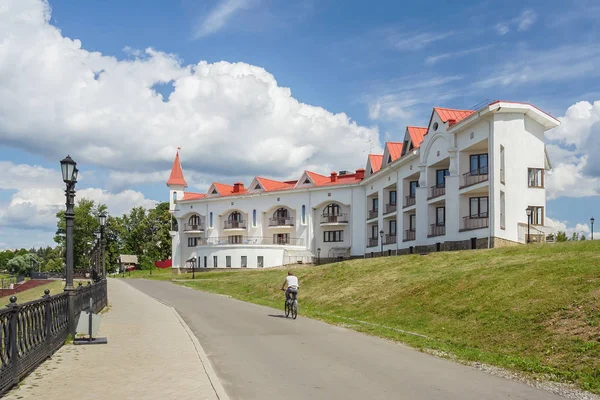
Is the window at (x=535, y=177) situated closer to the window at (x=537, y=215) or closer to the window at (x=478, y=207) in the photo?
the window at (x=537, y=215)

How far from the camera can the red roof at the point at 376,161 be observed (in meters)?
54.6

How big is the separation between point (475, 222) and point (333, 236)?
28007mm

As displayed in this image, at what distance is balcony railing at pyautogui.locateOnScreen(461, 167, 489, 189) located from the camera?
33.7m

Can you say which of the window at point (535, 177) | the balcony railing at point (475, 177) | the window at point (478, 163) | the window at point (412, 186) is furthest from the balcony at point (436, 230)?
the window at point (535, 177)

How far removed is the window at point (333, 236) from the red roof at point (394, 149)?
A: 14.2 metres

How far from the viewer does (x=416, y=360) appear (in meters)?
11.3

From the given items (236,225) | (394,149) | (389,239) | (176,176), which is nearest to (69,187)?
(394,149)

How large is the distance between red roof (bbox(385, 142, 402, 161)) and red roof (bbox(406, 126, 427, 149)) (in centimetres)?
449

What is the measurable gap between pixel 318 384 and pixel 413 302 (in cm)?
1090

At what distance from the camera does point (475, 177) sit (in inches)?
1363

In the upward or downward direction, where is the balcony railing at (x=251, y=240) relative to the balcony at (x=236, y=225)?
downward

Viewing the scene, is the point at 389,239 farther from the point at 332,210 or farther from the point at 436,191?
the point at 332,210

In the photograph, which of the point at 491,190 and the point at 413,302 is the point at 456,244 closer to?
the point at 491,190

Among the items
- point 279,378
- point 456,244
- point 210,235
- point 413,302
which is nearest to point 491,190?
point 456,244
